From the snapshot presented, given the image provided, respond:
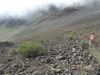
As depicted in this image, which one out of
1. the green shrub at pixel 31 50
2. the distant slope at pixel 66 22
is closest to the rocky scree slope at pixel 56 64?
the green shrub at pixel 31 50

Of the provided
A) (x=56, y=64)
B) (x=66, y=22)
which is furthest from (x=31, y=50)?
(x=66, y=22)

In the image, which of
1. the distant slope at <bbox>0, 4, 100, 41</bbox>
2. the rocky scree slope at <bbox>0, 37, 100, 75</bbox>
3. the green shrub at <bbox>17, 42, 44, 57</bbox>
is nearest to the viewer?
the rocky scree slope at <bbox>0, 37, 100, 75</bbox>

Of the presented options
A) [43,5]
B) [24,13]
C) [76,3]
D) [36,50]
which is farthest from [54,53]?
[24,13]

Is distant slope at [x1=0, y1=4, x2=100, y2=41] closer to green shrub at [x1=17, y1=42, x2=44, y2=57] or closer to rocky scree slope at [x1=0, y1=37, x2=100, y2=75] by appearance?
green shrub at [x1=17, y1=42, x2=44, y2=57]

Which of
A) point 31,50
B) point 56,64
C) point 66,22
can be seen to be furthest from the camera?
point 66,22

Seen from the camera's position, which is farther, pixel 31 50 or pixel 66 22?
pixel 66 22

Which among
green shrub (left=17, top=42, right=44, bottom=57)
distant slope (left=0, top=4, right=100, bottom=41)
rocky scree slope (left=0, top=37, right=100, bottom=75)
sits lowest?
rocky scree slope (left=0, top=37, right=100, bottom=75)

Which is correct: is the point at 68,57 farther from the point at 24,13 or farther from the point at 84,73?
the point at 24,13

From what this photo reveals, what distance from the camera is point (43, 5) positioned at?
103 meters

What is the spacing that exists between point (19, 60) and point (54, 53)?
2.53 metres

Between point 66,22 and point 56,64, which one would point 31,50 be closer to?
point 56,64

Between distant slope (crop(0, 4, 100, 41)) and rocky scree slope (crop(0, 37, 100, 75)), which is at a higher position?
distant slope (crop(0, 4, 100, 41))

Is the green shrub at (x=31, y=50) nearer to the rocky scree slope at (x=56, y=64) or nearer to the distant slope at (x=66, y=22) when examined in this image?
the rocky scree slope at (x=56, y=64)

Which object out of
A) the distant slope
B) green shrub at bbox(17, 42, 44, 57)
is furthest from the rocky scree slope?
the distant slope
